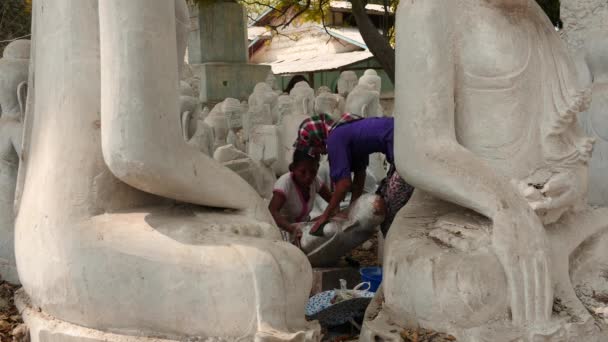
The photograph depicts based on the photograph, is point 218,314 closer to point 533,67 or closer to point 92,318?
point 92,318

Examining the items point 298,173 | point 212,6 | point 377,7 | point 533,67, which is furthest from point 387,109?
point 533,67

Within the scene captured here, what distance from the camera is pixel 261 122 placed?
27.2 feet

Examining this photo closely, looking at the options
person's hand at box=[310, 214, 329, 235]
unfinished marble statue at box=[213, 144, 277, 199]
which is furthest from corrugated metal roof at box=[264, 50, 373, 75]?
person's hand at box=[310, 214, 329, 235]

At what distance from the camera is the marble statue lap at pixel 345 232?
4.18 metres

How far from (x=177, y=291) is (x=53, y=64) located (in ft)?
2.66

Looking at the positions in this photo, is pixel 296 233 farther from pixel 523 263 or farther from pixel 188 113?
pixel 523 263

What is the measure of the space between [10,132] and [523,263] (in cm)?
204

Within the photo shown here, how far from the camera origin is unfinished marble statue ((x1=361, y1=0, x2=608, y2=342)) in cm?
226

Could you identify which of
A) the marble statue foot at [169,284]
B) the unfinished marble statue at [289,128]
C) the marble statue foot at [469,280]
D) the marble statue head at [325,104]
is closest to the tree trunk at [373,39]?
the marble statue head at [325,104]

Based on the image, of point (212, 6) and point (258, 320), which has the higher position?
point (212, 6)

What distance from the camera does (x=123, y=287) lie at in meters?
1.99

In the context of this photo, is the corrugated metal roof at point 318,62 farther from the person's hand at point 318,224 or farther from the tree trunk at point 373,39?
the person's hand at point 318,224

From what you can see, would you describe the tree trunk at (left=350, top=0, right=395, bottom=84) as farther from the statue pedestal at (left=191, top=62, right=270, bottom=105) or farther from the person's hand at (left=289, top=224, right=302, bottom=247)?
the statue pedestal at (left=191, top=62, right=270, bottom=105)

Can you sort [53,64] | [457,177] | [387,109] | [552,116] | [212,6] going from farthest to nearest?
1. [387,109]
2. [212,6]
3. [552,116]
4. [457,177]
5. [53,64]
